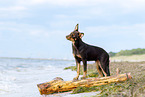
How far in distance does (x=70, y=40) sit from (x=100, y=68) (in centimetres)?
153

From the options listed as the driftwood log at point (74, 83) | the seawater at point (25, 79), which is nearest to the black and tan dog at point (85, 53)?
the driftwood log at point (74, 83)

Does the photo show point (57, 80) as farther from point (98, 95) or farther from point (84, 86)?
point (98, 95)

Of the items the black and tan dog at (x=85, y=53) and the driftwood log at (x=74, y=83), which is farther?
the black and tan dog at (x=85, y=53)

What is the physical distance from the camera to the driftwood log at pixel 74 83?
19.1ft

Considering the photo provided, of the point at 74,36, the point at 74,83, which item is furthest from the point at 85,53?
the point at 74,83

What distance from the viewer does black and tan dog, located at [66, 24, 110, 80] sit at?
609 cm

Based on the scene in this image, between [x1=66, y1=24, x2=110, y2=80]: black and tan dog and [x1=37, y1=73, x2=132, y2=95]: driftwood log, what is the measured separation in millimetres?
281

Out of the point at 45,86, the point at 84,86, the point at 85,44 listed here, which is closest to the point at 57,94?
the point at 45,86

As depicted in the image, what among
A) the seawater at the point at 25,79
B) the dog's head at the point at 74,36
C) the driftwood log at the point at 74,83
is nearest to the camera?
the driftwood log at the point at 74,83

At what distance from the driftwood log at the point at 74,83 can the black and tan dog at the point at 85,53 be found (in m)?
0.28

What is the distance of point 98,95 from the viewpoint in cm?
488

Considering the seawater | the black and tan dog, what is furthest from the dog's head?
the seawater

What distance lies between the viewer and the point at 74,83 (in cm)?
590

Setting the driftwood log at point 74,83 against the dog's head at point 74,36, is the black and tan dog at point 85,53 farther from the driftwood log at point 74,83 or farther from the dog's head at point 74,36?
the driftwood log at point 74,83
